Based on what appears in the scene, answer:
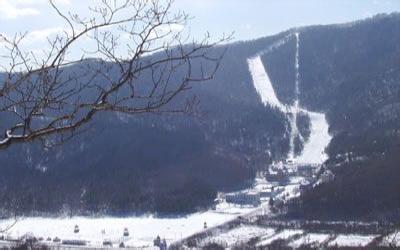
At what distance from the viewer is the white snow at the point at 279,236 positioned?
85.4m

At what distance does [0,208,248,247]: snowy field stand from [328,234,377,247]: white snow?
23059 mm

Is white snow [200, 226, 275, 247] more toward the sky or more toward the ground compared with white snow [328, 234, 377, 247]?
more toward the ground

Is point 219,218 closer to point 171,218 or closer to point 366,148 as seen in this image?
point 171,218

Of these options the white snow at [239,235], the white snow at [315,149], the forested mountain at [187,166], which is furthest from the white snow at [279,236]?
the white snow at [315,149]

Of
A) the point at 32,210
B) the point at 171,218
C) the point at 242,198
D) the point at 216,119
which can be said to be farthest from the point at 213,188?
the point at 216,119

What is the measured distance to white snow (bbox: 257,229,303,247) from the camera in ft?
280

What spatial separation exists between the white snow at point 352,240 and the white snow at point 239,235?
11589 mm

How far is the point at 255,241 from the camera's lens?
86.6m

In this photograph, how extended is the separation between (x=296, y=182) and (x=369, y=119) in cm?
4811

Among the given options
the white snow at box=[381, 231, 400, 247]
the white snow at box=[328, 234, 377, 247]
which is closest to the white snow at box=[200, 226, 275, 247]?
the white snow at box=[328, 234, 377, 247]

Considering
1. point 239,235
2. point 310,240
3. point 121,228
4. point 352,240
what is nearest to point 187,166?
point 121,228

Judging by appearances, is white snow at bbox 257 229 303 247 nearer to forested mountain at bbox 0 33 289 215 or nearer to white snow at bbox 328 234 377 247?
white snow at bbox 328 234 377 247

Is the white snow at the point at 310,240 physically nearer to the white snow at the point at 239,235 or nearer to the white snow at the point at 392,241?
the white snow at the point at 239,235

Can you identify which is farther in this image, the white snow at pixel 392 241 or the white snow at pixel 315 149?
the white snow at pixel 315 149
